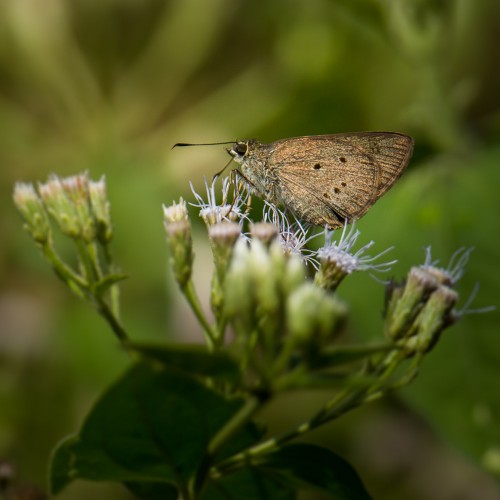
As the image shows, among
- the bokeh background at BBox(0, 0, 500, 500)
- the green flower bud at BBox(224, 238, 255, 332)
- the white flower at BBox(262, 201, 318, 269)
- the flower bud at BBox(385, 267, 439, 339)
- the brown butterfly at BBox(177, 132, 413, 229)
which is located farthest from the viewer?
the bokeh background at BBox(0, 0, 500, 500)

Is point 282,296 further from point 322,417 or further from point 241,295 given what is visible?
point 322,417

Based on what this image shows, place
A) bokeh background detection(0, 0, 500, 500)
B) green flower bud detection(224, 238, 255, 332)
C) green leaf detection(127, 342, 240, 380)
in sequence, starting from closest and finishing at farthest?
green leaf detection(127, 342, 240, 380)
green flower bud detection(224, 238, 255, 332)
bokeh background detection(0, 0, 500, 500)

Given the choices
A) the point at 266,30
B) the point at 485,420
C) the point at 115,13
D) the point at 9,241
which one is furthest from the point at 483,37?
the point at 9,241

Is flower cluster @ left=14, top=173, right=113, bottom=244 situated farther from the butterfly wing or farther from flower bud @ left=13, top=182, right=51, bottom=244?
the butterfly wing

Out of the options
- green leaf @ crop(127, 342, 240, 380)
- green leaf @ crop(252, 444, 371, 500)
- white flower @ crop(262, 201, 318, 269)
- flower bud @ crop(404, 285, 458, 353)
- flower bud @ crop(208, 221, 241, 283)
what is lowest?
green leaf @ crop(252, 444, 371, 500)

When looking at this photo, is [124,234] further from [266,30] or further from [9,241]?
[266,30]

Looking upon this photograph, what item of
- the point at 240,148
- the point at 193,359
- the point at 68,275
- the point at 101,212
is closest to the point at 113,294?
the point at 68,275

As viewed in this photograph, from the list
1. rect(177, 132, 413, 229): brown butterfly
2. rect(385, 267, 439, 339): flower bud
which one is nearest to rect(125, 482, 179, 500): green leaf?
rect(385, 267, 439, 339): flower bud

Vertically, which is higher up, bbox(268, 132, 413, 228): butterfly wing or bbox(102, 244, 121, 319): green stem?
bbox(268, 132, 413, 228): butterfly wing
